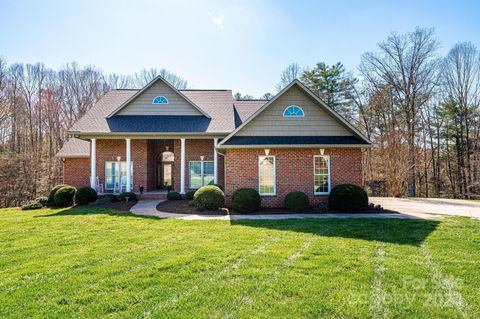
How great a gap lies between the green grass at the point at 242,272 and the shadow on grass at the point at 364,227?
60mm

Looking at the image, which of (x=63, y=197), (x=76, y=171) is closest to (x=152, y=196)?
(x=63, y=197)

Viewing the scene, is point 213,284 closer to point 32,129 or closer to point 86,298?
point 86,298

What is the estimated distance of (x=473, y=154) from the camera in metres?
23.0

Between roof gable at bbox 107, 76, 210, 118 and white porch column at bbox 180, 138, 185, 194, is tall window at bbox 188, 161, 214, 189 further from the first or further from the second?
roof gable at bbox 107, 76, 210, 118

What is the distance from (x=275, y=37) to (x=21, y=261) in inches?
541

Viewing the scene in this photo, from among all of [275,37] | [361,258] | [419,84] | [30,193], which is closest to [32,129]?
[30,193]

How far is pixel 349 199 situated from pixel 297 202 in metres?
2.17

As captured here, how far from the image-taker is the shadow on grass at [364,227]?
23.8ft

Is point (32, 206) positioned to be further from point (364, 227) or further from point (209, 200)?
point (364, 227)

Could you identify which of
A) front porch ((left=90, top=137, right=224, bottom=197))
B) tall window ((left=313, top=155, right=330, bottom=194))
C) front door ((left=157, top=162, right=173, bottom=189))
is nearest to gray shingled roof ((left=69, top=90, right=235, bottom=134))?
front porch ((left=90, top=137, right=224, bottom=197))

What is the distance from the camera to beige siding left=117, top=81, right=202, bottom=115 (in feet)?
59.8

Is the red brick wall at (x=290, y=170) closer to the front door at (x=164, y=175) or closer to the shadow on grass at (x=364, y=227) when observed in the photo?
the shadow on grass at (x=364, y=227)

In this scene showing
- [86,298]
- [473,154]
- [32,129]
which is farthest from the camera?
[32,129]

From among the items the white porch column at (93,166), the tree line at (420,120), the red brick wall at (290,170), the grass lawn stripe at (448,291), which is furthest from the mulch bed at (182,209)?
the tree line at (420,120)
